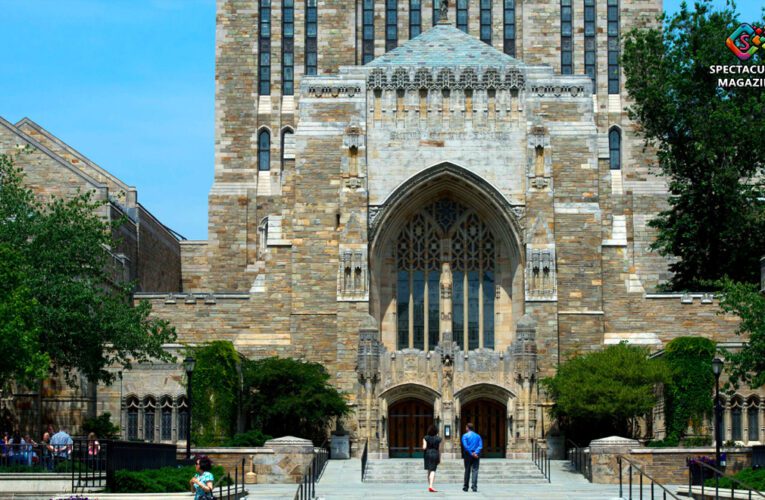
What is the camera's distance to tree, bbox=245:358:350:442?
149 ft

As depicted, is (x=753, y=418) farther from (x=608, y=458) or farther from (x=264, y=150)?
(x=264, y=150)

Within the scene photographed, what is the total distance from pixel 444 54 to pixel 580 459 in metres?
16.6

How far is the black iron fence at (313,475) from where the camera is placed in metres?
30.4

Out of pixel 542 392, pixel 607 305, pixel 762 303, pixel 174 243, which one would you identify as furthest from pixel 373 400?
pixel 174 243

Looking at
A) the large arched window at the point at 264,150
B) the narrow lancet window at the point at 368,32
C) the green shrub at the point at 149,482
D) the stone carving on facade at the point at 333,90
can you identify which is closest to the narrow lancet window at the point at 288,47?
the large arched window at the point at 264,150

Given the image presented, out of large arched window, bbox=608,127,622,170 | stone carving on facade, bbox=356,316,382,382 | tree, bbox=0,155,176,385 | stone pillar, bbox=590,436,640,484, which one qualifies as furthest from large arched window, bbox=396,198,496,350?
large arched window, bbox=608,127,622,170

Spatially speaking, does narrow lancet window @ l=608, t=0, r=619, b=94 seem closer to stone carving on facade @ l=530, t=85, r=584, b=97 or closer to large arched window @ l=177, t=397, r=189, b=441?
stone carving on facade @ l=530, t=85, r=584, b=97

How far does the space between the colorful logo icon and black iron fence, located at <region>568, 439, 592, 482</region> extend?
15.6 metres

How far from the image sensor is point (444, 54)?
52.1m

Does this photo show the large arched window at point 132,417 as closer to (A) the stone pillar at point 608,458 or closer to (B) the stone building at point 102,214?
(B) the stone building at point 102,214

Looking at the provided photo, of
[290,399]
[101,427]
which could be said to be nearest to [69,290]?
[101,427]

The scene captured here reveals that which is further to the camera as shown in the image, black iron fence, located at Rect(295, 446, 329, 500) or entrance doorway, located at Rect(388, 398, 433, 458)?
entrance doorway, located at Rect(388, 398, 433, 458)

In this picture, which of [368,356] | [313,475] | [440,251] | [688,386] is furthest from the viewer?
[440,251]

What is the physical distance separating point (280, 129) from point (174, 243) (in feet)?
21.8
